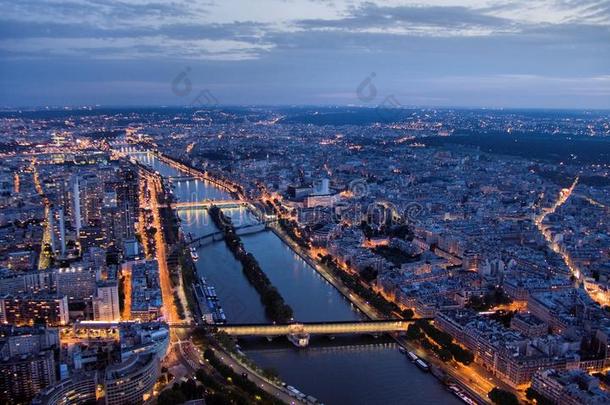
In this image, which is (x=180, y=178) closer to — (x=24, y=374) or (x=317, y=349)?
(x=317, y=349)

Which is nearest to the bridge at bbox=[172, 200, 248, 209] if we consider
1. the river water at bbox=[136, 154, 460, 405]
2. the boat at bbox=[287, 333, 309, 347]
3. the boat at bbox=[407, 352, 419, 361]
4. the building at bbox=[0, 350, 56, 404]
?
the river water at bbox=[136, 154, 460, 405]

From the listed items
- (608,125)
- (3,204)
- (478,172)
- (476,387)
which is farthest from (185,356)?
(608,125)

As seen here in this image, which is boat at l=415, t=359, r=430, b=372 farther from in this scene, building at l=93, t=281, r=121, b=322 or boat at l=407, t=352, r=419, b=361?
building at l=93, t=281, r=121, b=322

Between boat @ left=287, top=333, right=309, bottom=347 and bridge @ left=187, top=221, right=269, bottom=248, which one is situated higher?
boat @ left=287, top=333, right=309, bottom=347

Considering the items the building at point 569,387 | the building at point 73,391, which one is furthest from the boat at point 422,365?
the building at point 73,391

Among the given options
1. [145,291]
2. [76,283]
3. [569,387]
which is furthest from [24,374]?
[569,387]

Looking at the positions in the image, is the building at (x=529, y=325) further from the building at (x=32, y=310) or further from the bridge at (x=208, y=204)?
the bridge at (x=208, y=204)
